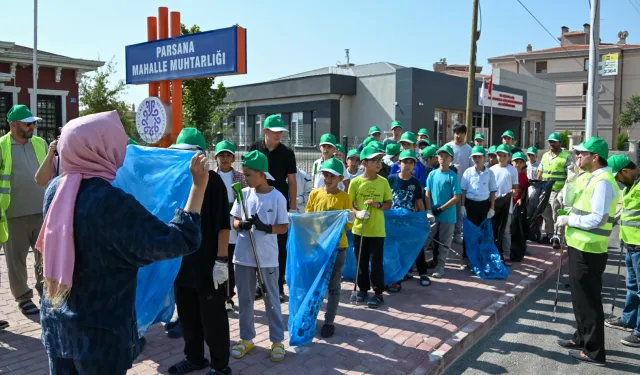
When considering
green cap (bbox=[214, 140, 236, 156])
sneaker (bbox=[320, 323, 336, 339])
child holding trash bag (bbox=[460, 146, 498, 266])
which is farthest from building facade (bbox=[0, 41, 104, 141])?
sneaker (bbox=[320, 323, 336, 339])

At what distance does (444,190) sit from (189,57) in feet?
13.6

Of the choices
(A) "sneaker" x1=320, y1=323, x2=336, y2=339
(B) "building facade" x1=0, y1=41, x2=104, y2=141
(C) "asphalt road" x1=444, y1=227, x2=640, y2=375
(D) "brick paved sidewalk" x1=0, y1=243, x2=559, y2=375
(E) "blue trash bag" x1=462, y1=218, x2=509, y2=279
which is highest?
(B) "building facade" x1=0, y1=41, x2=104, y2=141

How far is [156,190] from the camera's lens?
157 inches

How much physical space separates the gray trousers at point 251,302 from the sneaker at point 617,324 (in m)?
4.04

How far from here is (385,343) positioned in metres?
5.00

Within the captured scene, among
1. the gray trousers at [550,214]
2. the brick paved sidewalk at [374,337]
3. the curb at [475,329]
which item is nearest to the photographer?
the brick paved sidewalk at [374,337]

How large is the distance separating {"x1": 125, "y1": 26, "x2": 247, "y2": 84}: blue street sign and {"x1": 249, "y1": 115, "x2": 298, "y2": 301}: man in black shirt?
788 mm

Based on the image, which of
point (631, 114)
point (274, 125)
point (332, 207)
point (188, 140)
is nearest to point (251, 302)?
point (332, 207)

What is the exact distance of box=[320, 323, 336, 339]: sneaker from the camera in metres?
5.10

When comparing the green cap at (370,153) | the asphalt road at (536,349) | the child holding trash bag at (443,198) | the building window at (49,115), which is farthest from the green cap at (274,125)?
the building window at (49,115)

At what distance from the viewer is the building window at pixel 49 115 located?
58.9ft

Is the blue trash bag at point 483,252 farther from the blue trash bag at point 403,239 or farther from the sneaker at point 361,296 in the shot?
→ the sneaker at point 361,296

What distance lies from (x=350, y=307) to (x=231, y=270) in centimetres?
152

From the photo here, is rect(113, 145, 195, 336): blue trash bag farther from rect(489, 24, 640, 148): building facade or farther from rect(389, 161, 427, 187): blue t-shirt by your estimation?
rect(489, 24, 640, 148): building facade
